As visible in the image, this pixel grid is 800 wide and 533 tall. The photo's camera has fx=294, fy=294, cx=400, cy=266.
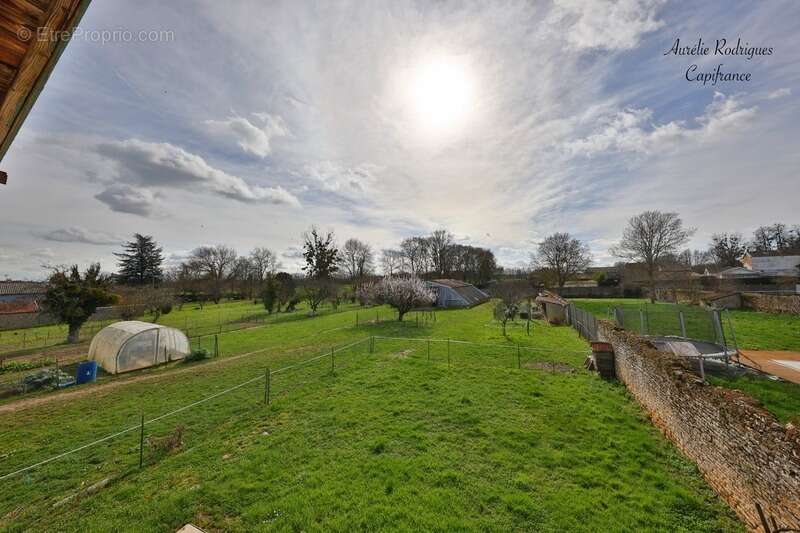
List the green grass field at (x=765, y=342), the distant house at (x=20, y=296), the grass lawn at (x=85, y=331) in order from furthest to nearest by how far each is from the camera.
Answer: the distant house at (x=20, y=296), the grass lawn at (x=85, y=331), the green grass field at (x=765, y=342)

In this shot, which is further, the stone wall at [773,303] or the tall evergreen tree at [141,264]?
the tall evergreen tree at [141,264]

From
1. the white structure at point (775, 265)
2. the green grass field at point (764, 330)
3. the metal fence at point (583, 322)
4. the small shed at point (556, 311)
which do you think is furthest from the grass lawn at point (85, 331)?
the white structure at point (775, 265)

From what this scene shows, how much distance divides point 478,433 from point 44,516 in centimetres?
813

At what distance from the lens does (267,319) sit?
33.8m

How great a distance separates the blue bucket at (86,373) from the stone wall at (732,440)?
22.0m

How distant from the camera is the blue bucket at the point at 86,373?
13734 millimetres

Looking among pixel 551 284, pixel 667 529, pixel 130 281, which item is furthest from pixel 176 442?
pixel 130 281

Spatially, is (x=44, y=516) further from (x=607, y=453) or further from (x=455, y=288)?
(x=455, y=288)

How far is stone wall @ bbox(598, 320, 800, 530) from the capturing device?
386 cm

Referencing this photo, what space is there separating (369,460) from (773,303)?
35.6 metres

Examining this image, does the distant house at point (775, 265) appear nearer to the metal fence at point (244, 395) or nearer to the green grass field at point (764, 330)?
the green grass field at point (764, 330)

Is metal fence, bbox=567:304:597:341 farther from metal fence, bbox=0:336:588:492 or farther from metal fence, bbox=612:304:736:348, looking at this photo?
metal fence, bbox=0:336:588:492

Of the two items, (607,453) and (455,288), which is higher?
(455,288)

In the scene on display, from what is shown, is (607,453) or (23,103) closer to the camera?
(23,103)
